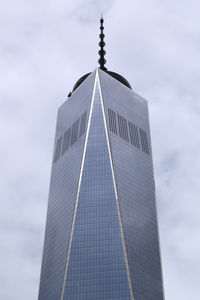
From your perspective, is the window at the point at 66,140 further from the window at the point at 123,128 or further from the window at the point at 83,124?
the window at the point at 123,128

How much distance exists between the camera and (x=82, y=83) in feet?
579

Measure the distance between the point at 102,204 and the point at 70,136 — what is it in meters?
32.8

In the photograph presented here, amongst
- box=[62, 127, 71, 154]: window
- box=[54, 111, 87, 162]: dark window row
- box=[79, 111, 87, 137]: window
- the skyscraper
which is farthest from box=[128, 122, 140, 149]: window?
box=[62, 127, 71, 154]: window

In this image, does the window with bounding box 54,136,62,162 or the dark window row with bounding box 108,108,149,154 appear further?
the window with bounding box 54,136,62,162

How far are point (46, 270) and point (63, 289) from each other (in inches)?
637

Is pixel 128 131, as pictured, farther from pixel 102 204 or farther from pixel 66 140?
pixel 102 204

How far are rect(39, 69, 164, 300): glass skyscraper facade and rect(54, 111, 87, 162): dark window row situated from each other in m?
0.41

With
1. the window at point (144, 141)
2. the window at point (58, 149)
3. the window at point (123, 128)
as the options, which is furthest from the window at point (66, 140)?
the window at point (144, 141)

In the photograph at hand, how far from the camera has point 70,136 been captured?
169 meters

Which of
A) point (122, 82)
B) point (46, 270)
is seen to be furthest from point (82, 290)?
point (122, 82)

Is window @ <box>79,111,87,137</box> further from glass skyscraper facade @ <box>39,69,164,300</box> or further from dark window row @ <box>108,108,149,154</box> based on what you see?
dark window row @ <box>108,108,149,154</box>

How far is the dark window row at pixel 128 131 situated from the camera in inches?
6393

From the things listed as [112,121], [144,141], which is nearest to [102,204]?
[112,121]

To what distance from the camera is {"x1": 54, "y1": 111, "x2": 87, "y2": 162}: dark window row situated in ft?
536
